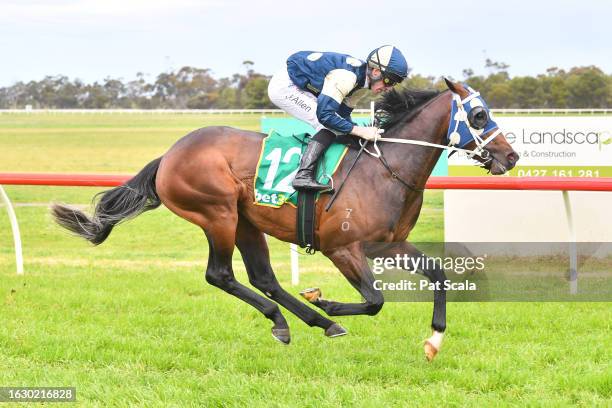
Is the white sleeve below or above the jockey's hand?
above

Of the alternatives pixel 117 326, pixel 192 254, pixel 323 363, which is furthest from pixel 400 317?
pixel 192 254

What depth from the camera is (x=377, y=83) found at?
194 inches

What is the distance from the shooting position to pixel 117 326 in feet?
18.4

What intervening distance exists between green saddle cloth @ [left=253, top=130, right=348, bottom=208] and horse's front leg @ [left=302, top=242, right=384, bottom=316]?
44cm

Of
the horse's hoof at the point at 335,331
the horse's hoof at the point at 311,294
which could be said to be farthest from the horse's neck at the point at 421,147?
the horse's hoof at the point at 335,331

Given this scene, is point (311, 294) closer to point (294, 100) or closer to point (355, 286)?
point (355, 286)

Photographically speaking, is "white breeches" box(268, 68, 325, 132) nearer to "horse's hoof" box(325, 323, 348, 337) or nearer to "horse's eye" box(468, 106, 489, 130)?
"horse's eye" box(468, 106, 489, 130)

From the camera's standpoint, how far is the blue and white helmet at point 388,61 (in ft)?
15.8

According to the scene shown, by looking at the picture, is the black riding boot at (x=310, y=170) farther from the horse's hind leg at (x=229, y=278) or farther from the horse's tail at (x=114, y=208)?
the horse's tail at (x=114, y=208)

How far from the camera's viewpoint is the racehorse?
15.6ft

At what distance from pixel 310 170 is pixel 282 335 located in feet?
3.23

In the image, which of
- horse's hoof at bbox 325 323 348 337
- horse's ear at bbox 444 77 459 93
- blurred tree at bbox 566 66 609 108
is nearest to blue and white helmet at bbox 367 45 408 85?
horse's ear at bbox 444 77 459 93

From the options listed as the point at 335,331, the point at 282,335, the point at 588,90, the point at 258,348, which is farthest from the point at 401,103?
the point at 588,90

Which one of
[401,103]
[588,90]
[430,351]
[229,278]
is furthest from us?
[588,90]
